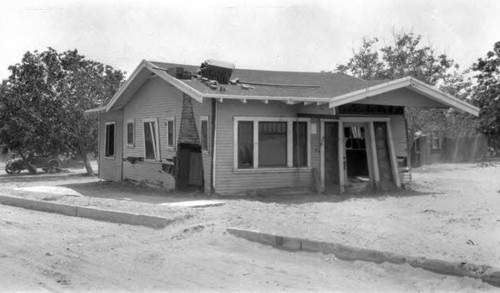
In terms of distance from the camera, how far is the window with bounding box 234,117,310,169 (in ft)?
46.3

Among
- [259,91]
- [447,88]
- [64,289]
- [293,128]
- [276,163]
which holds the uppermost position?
[447,88]

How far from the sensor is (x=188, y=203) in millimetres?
12320

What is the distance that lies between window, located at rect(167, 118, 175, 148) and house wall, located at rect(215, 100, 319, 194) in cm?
247

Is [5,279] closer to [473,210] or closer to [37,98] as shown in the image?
[473,210]

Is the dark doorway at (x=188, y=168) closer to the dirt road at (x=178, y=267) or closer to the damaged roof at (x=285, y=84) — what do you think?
the damaged roof at (x=285, y=84)

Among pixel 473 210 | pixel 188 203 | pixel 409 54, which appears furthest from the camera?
pixel 409 54

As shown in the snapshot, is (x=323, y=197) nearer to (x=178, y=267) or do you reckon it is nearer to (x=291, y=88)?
(x=291, y=88)

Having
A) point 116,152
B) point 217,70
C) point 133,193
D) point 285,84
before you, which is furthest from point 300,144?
point 116,152

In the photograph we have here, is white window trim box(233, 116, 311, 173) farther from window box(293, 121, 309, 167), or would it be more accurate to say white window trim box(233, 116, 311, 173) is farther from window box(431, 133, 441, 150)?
window box(431, 133, 441, 150)

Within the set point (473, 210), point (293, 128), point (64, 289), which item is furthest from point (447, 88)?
point (64, 289)

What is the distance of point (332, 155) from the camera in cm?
1548

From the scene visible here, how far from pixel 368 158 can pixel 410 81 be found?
2463 mm

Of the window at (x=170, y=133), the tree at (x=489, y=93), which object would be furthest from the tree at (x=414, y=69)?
the window at (x=170, y=133)

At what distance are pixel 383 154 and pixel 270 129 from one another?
3.58 m
